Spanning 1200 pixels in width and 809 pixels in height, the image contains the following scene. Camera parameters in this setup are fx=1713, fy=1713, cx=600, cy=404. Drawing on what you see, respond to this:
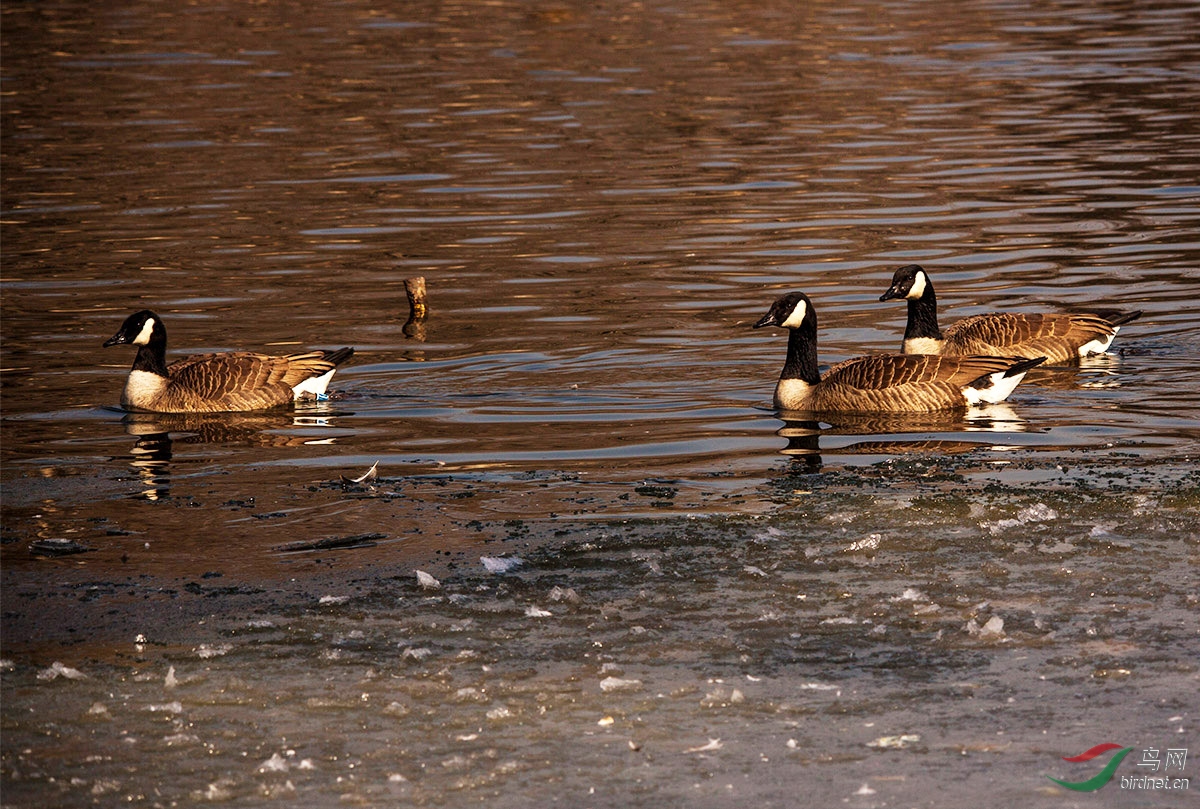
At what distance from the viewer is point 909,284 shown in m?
16.2

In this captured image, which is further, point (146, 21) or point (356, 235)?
point (146, 21)

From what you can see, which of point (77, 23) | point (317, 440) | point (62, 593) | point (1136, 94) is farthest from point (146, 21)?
point (62, 593)

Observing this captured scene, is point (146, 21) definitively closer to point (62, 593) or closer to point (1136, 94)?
point (1136, 94)

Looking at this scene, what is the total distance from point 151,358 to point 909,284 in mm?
7086

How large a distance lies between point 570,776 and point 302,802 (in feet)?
3.51

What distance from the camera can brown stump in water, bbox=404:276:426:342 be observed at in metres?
18.8

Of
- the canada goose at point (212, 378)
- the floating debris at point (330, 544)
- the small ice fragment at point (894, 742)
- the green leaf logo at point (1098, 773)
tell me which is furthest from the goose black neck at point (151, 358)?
the green leaf logo at point (1098, 773)

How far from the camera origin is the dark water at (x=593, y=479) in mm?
7289

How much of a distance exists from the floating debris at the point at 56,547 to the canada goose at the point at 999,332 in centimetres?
820

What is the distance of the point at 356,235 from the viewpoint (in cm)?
2473

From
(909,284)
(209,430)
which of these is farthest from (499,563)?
(909,284)

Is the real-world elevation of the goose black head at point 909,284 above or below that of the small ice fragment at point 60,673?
above

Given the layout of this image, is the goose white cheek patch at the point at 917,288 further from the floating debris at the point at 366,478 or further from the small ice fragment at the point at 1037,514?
the floating debris at the point at 366,478

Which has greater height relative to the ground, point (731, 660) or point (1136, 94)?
point (1136, 94)
